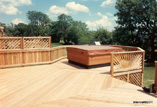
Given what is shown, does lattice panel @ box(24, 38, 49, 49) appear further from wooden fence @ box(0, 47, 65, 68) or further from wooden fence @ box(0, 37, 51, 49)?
wooden fence @ box(0, 47, 65, 68)

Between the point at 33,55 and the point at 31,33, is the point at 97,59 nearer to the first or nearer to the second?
the point at 33,55

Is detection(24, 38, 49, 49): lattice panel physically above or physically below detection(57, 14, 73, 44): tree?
below

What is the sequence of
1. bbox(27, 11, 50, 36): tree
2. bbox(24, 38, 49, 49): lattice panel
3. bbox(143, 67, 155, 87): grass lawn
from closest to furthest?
1. bbox(24, 38, 49, 49): lattice panel
2. bbox(143, 67, 155, 87): grass lawn
3. bbox(27, 11, 50, 36): tree

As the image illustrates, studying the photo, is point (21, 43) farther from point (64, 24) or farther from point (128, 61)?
point (64, 24)

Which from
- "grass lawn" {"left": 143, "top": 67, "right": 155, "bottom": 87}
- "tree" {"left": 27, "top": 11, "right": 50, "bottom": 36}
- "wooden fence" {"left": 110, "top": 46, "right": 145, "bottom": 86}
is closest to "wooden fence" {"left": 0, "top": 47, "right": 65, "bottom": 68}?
"wooden fence" {"left": 110, "top": 46, "right": 145, "bottom": 86}

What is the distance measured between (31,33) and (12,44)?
177 feet

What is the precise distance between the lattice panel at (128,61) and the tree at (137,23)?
15.4 meters

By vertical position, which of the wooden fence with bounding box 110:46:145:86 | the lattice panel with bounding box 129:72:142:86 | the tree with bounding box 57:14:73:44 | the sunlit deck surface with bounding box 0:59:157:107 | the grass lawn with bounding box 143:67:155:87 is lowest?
the grass lawn with bounding box 143:67:155:87

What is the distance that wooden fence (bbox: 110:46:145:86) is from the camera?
5.99 m

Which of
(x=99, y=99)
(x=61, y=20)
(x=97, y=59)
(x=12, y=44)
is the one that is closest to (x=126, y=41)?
(x=97, y=59)

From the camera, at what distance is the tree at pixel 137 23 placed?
69.0 ft

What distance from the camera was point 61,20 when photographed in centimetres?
5750

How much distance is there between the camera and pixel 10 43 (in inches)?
285

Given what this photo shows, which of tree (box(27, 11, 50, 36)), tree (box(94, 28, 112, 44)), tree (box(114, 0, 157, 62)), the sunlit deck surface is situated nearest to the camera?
the sunlit deck surface
